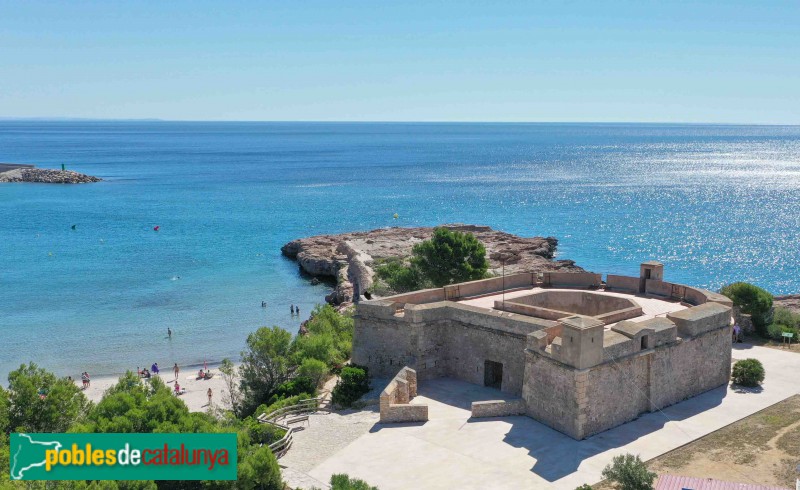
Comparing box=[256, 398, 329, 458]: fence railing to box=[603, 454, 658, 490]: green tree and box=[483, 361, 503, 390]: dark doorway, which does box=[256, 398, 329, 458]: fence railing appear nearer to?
box=[483, 361, 503, 390]: dark doorway

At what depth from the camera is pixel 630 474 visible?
18109 mm

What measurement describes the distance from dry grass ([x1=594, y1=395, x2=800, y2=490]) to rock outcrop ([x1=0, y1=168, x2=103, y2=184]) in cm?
14452

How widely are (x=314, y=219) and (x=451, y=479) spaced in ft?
267

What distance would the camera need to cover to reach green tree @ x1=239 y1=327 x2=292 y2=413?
29844 mm

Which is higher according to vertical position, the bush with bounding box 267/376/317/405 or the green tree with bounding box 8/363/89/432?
the green tree with bounding box 8/363/89/432

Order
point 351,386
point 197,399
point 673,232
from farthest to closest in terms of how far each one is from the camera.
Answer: point 673,232, point 197,399, point 351,386

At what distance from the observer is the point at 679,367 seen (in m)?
24.5

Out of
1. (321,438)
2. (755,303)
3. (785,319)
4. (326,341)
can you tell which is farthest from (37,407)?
(785,319)

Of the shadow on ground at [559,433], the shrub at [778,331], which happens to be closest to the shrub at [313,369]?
the shadow on ground at [559,433]

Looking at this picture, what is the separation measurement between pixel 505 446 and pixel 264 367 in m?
13.1

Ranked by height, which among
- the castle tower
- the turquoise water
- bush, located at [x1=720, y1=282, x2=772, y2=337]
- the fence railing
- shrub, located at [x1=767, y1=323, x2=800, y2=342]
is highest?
the castle tower

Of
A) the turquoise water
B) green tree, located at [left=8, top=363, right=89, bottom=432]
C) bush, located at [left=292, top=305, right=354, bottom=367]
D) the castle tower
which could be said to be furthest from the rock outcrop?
the castle tower

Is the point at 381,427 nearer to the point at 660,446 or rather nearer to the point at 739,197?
the point at 660,446

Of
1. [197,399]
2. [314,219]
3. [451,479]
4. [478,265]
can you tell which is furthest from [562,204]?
[451,479]
